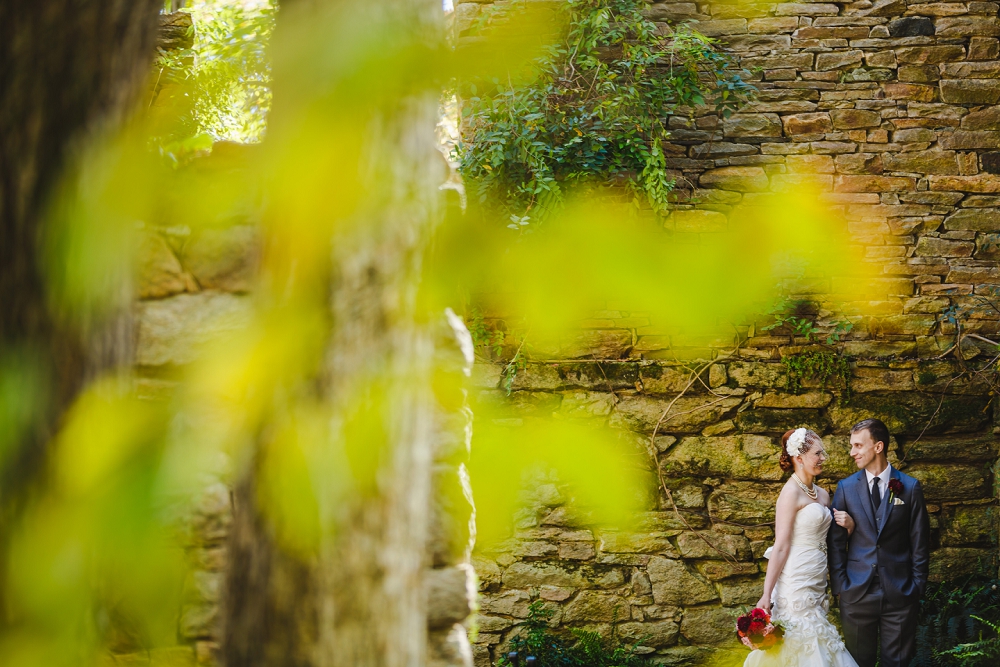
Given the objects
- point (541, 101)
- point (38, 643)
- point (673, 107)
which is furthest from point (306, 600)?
point (673, 107)

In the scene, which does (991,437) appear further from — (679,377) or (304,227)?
(304,227)

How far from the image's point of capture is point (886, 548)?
397 centimetres

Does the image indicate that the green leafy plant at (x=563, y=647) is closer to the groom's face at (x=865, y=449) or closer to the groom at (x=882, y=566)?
the groom at (x=882, y=566)

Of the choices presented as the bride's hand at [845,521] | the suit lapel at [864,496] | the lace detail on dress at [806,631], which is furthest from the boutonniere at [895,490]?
the lace detail on dress at [806,631]

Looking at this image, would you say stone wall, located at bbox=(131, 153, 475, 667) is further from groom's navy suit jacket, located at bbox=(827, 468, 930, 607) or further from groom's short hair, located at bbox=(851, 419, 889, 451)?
groom's short hair, located at bbox=(851, 419, 889, 451)

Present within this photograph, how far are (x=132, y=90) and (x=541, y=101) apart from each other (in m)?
3.90

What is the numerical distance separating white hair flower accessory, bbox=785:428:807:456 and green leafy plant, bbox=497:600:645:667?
1.42 metres

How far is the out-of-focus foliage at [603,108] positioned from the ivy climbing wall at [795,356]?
26 cm

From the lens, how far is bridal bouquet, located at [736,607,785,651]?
146 inches

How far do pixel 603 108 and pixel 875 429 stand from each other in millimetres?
2320

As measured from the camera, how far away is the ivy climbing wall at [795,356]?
178 inches

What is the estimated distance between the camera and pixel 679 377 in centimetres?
466

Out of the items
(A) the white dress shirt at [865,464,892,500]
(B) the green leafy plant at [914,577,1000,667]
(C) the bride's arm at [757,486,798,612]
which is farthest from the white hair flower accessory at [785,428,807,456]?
(B) the green leafy plant at [914,577,1000,667]

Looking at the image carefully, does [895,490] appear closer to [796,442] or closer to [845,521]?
[845,521]
